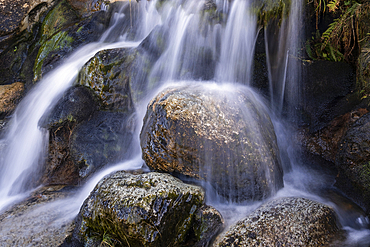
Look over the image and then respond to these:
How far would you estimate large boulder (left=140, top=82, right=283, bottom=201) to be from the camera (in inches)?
145

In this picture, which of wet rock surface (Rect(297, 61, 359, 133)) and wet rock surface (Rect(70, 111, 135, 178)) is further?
wet rock surface (Rect(70, 111, 135, 178))

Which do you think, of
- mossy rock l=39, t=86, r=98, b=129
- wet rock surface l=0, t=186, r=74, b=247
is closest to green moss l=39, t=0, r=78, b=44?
mossy rock l=39, t=86, r=98, b=129

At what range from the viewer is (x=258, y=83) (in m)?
5.34

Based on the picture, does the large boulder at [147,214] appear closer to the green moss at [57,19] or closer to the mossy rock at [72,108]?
the mossy rock at [72,108]

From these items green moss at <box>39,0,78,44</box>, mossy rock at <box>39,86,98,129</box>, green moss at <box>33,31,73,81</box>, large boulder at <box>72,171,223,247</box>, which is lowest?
large boulder at <box>72,171,223,247</box>

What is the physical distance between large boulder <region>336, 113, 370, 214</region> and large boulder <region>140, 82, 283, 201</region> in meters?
0.99

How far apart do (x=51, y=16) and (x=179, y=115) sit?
6.47m

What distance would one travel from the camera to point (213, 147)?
3688 millimetres

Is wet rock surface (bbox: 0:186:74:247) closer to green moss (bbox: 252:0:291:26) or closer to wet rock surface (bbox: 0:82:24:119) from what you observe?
wet rock surface (bbox: 0:82:24:119)

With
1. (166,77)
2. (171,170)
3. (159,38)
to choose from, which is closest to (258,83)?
(166,77)

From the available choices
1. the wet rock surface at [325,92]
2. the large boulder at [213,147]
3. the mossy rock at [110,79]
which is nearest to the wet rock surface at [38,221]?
the large boulder at [213,147]

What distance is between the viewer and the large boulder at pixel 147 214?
2816mm

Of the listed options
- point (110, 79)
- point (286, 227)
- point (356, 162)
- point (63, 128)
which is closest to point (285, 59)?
point (356, 162)

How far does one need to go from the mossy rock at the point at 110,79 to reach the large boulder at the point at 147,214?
2359 millimetres
